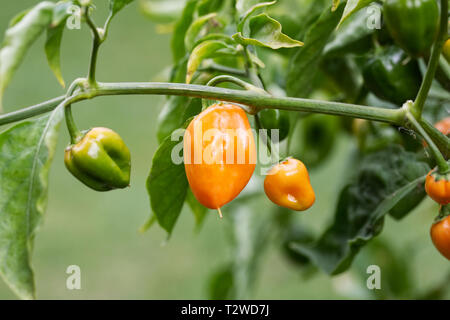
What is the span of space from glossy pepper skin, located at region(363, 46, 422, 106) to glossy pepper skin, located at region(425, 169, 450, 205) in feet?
0.46

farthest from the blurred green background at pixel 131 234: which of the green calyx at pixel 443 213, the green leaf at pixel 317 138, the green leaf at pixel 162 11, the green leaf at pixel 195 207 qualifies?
the green calyx at pixel 443 213

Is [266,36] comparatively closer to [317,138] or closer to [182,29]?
[182,29]

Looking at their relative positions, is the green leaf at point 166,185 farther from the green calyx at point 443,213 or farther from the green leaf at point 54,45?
the green calyx at point 443,213

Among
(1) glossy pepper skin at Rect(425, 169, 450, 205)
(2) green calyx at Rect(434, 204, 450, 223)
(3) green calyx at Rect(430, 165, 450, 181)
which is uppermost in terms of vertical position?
(3) green calyx at Rect(430, 165, 450, 181)

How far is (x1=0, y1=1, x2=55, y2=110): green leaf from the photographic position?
42cm

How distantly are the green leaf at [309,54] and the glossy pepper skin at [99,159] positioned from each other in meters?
0.21

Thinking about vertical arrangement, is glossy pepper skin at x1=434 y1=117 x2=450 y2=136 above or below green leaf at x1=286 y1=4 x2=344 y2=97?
below

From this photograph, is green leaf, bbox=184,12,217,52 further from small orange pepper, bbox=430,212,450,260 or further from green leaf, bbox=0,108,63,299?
small orange pepper, bbox=430,212,450,260

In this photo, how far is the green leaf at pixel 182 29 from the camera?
2.15 ft

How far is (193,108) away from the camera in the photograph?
0.56m

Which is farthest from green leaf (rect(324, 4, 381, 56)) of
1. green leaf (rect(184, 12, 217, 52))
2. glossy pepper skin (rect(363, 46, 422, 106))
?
green leaf (rect(184, 12, 217, 52))

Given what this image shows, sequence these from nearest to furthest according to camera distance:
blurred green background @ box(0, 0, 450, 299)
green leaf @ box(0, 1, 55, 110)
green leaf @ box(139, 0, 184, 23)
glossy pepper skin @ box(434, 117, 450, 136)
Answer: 1. green leaf @ box(0, 1, 55, 110)
2. glossy pepper skin @ box(434, 117, 450, 136)
3. green leaf @ box(139, 0, 184, 23)
4. blurred green background @ box(0, 0, 450, 299)

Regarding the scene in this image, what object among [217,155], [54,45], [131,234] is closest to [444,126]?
[217,155]

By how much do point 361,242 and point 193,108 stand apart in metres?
0.23
